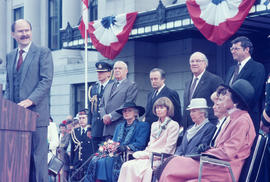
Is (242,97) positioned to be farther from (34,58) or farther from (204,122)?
(34,58)

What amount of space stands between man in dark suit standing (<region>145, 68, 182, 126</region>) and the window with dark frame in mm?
16285

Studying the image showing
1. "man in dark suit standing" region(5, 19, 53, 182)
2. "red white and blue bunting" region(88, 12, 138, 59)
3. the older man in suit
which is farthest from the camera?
"red white and blue bunting" region(88, 12, 138, 59)

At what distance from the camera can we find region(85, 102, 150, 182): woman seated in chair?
29.0 ft

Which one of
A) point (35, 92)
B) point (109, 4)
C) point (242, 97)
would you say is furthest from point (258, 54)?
point (35, 92)

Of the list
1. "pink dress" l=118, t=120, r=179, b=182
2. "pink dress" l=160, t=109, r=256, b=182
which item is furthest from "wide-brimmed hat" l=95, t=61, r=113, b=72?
"pink dress" l=160, t=109, r=256, b=182

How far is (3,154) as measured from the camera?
5102 mm

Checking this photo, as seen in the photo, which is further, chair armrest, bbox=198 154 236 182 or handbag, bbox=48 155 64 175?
handbag, bbox=48 155 64 175

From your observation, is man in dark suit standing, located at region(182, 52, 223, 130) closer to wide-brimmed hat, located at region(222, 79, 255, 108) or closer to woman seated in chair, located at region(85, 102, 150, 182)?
woman seated in chair, located at region(85, 102, 150, 182)

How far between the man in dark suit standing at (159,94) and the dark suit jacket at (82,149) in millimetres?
3403

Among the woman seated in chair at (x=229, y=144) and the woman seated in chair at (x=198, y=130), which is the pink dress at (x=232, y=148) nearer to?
the woman seated in chair at (x=229, y=144)

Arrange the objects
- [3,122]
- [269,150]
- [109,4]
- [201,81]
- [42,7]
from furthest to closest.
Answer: [42,7] → [109,4] → [201,81] → [269,150] → [3,122]

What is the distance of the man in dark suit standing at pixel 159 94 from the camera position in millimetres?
8836

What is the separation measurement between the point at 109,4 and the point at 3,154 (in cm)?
1336

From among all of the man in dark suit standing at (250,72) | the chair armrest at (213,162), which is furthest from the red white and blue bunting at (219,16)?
the chair armrest at (213,162)
